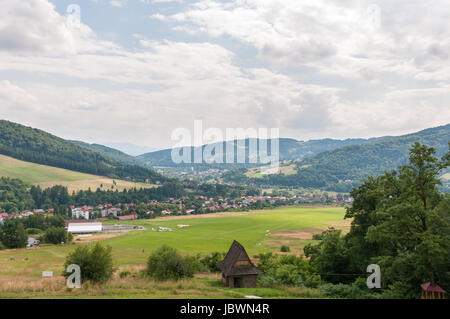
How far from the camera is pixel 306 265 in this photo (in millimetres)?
32156

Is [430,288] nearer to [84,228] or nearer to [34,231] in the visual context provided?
[34,231]

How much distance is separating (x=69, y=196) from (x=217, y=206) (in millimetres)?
70810

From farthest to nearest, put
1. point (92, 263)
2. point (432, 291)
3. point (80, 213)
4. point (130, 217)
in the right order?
point (130, 217) → point (80, 213) → point (92, 263) → point (432, 291)

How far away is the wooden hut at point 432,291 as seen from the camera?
17.4 metres

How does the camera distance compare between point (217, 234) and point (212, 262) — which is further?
point (217, 234)

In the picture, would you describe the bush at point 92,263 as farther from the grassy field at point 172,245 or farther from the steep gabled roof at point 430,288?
the steep gabled roof at point 430,288

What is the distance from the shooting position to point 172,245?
67312 millimetres

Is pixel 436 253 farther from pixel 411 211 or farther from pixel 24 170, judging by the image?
pixel 24 170

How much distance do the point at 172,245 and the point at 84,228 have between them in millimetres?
43179

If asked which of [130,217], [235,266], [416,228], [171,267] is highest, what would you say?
[416,228]

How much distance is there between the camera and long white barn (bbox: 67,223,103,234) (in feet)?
311

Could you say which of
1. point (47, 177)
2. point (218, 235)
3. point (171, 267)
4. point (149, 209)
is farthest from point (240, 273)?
point (47, 177)

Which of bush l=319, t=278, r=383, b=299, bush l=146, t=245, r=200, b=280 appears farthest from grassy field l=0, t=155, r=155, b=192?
bush l=319, t=278, r=383, b=299
